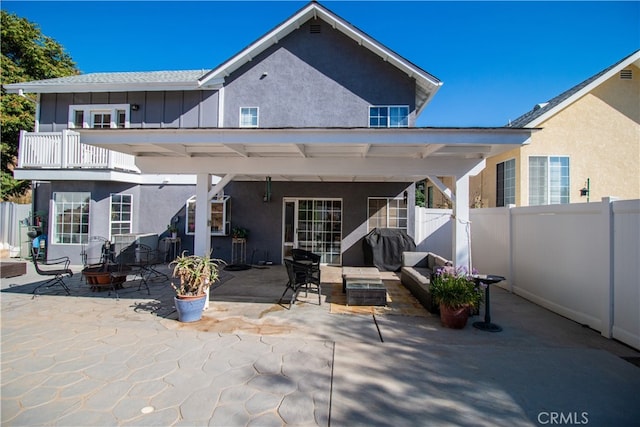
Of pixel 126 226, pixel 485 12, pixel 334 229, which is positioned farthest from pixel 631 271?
pixel 126 226

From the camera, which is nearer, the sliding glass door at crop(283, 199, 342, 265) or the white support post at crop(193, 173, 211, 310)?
the white support post at crop(193, 173, 211, 310)

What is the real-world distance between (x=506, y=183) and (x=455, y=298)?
8152 millimetres

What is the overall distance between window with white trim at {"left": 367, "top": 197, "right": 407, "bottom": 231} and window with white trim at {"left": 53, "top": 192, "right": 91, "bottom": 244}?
10.1 m

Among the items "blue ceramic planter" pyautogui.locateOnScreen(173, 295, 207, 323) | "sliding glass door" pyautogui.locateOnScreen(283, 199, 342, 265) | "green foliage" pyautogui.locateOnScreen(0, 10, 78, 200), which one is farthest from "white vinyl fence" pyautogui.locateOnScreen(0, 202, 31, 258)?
"blue ceramic planter" pyautogui.locateOnScreen(173, 295, 207, 323)

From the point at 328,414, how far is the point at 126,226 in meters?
11.1

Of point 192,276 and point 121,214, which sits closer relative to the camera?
point 192,276

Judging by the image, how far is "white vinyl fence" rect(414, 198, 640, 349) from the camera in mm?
4238

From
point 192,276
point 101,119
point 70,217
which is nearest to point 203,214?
point 192,276

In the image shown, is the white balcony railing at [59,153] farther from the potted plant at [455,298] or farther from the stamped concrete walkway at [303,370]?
the potted plant at [455,298]

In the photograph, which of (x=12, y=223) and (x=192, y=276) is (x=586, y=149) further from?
(x=12, y=223)

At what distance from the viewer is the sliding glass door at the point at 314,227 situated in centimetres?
1109

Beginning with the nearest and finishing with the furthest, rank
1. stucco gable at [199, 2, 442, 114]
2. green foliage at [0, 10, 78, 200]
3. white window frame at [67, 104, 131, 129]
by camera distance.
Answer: stucco gable at [199, 2, 442, 114]
white window frame at [67, 104, 131, 129]
green foliage at [0, 10, 78, 200]

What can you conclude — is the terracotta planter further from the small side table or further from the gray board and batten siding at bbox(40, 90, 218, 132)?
the gray board and batten siding at bbox(40, 90, 218, 132)

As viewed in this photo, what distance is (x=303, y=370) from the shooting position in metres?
3.52
